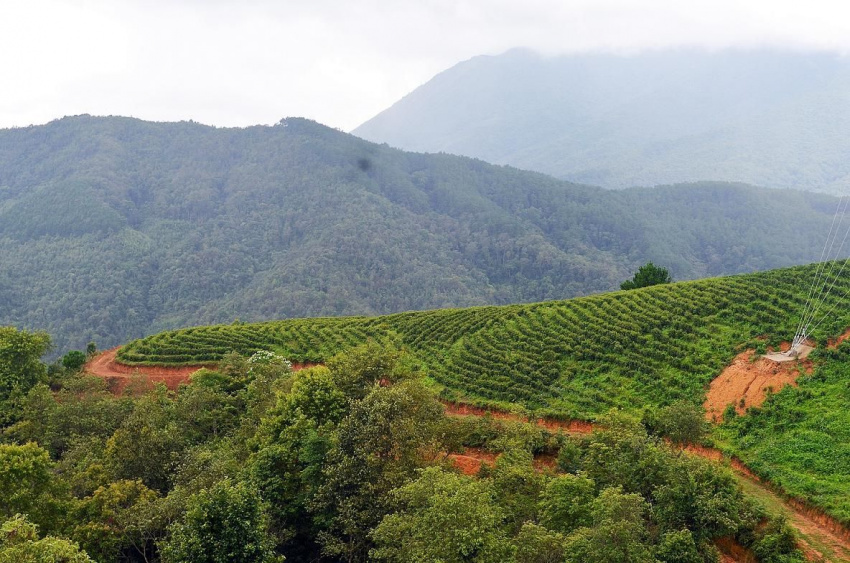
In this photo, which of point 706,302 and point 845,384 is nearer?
point 845,384

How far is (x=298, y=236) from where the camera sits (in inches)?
6220

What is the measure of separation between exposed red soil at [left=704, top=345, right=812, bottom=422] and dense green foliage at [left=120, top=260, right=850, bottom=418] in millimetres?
654

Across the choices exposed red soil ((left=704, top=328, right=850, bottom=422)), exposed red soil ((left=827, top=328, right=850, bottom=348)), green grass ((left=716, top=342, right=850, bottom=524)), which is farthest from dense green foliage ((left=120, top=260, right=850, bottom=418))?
green grass ((left=716, top=342, right=850, bottom=524))

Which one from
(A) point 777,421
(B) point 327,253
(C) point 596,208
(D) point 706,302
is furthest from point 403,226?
(A) point 777,421

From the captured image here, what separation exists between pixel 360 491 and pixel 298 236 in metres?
142

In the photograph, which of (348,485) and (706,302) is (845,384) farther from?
(348,485)

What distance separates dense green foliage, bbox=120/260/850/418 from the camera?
32.5 m

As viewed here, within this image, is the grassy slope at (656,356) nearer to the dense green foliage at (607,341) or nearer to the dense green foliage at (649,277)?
the dense green foliage at (607,341)

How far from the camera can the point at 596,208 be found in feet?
587

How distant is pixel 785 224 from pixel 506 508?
185585 mm

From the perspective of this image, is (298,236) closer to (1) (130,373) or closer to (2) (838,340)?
(1) (130,373)

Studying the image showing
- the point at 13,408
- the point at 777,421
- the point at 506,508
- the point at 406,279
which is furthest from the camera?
the point at 406,279

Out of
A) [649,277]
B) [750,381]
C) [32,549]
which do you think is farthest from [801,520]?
[649,277]

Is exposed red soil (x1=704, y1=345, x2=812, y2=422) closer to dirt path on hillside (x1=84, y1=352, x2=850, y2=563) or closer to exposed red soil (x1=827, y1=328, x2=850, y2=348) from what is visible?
exposed red soil (x1=827, y1=328, x2=850, y2=348)
